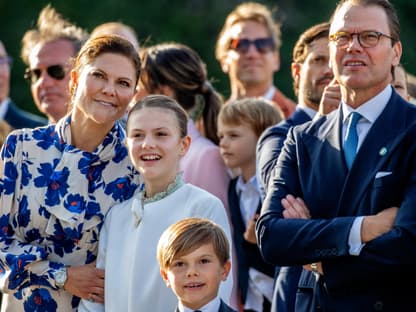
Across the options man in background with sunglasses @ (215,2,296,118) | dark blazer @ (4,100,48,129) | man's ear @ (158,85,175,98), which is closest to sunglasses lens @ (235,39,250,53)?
man in background with sunglasses @ (215,2,296,118)

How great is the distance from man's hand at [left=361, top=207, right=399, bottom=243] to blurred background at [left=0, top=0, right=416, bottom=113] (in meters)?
10.6

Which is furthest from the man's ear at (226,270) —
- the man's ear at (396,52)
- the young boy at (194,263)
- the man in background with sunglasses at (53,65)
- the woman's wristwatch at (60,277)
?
the man in background with sunglasses at (53,65)

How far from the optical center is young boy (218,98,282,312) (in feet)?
21.7

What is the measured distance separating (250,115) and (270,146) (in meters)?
0.96

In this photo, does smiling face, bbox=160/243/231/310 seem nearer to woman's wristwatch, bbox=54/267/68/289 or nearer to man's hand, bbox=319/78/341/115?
woman's wristwatch, bbox=54/267/68/289

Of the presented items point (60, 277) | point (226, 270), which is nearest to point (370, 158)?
point (226, 270)

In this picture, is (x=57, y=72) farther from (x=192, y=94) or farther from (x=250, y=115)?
(x=250, y=115)

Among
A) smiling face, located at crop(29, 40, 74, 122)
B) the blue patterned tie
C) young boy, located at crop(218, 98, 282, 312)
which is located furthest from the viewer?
smiling face, located at crop(29, 40, 74, 122)

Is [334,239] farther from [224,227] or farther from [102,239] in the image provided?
[102,239]

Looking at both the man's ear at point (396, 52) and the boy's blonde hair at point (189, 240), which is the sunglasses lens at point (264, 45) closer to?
the man's ear at point (396, 52)

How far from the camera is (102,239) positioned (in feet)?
18.7

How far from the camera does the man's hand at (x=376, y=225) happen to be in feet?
16.0

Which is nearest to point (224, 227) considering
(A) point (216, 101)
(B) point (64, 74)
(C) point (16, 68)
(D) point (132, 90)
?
(D) point (132, 90)

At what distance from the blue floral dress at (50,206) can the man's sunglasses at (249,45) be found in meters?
2.97
